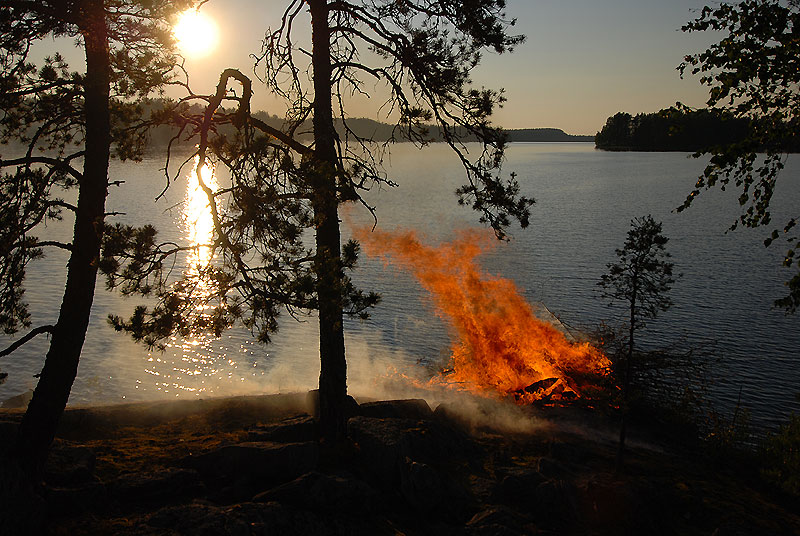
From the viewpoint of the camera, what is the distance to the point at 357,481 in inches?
465

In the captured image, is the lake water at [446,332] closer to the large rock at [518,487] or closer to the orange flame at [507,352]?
the orange flame at [507,352]

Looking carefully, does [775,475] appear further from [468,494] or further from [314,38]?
[314,38]

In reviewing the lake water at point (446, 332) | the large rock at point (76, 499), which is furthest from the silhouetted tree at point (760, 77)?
the lake water at point (446, 332)

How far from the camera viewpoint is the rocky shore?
10242 millimetres

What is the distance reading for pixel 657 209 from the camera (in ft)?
269

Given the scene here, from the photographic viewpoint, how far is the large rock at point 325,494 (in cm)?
1092

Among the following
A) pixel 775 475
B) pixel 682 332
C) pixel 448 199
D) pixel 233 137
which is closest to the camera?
pixel 233 137

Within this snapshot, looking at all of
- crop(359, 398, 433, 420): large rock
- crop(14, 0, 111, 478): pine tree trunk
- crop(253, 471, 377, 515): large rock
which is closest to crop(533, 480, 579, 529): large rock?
crop(253, 471, 377, 515): large rock

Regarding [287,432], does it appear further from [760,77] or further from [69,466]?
[760,77]

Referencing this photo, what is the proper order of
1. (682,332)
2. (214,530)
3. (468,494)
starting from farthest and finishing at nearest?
(682,332)
(468,494)
(214,530)

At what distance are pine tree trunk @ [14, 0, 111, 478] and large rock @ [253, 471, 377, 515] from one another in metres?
3.81

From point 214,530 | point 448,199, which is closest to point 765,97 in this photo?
point 214,530

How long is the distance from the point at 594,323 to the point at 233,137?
1113 inches

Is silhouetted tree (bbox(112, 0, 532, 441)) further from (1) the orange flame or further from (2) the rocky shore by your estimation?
(1) the orange flame
